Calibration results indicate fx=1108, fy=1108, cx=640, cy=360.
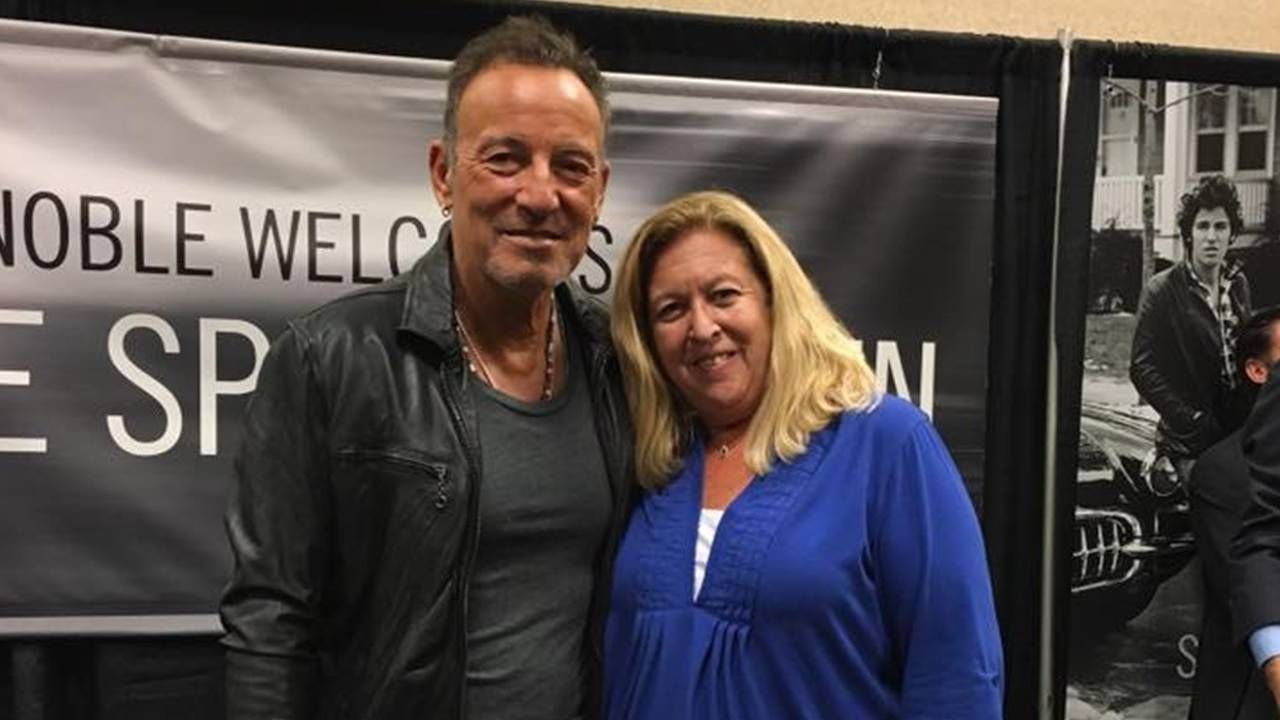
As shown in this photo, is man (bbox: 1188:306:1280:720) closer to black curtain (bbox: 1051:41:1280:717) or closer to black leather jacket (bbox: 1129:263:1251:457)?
black leather jacket (bbox: 1129:263:1251:457)

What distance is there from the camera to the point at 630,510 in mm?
1296

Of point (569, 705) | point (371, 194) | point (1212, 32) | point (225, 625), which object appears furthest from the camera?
point (1212, 32)

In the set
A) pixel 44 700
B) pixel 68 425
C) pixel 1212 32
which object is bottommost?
pixel 44 700

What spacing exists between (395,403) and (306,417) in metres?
0.09

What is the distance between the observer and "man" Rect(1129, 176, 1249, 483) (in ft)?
6.93

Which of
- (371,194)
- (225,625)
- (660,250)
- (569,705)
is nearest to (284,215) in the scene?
(371,194)

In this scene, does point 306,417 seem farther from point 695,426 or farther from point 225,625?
point 695,426

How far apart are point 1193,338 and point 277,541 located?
178 centimetres

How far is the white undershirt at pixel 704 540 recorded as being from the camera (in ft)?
3.99

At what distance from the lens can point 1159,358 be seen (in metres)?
2.12

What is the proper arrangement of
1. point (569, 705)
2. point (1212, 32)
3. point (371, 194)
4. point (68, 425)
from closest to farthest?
point (569, 705) → point (68, 425) → point (371, 194) → point (1212, 32)

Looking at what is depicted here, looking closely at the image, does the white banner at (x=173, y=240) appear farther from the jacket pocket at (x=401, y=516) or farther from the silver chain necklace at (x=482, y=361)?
the jacket pocket at (x=401, y=516)

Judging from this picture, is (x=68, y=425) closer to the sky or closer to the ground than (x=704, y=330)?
closer to the ground

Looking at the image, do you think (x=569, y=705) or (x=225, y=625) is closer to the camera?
(x=225, y=625)
